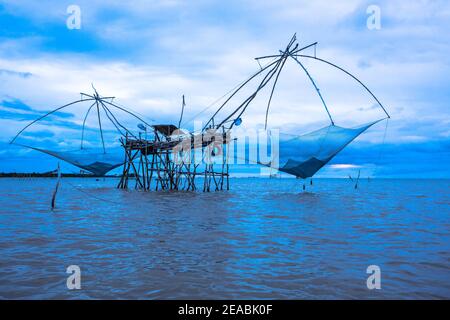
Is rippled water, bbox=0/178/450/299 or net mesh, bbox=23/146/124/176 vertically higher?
net mesh, bbox=23/146/124/176

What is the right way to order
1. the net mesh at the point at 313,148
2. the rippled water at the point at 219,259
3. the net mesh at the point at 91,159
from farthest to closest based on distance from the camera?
the net mesh at the point at 91,159, the net mesh at the point at 313,148, the rippled water at the point at 219,259

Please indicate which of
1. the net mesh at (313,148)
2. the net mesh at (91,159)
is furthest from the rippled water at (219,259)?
the net mesh at (91,159)

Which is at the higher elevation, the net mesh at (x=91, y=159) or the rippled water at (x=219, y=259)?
the net mesh at (x=91, y=159)

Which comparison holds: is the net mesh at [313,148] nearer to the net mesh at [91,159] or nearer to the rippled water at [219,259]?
the rippled water at [219,259]

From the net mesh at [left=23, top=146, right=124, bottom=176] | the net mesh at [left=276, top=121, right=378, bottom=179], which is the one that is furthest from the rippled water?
the net mesh at [left=23, top=146, right=124, bottom=176]

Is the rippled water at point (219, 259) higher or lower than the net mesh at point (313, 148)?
lower

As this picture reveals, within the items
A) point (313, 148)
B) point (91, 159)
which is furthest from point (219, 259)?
point (91, 159)

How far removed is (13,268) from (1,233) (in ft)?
12.8

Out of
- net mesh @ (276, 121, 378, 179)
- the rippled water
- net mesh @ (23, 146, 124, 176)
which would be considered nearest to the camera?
the rippled water

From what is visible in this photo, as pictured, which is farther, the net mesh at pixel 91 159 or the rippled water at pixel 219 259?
the net mesh at pixel 91 159

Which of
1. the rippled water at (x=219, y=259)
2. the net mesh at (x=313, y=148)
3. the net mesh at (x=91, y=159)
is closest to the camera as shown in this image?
the rippled water at (x=219, y=259)

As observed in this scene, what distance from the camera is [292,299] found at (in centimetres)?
445

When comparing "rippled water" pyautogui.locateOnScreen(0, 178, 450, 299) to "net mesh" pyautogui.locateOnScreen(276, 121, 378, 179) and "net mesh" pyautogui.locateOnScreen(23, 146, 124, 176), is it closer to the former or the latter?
"net mesh" pyautogui.locateOnScreen(276, 121, 378, 179)
